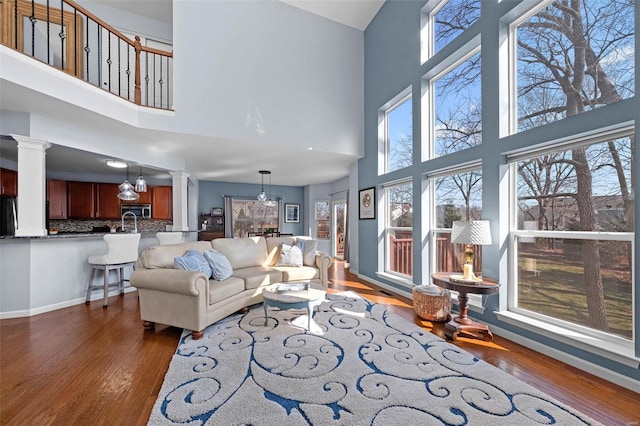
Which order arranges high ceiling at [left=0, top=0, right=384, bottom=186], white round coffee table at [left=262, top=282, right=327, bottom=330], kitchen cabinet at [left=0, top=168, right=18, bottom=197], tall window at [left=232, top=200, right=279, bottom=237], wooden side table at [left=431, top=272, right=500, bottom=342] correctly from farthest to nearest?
tall window at [left=232, top=200, right=279, bottom=237], kitchen cabinet at [left=0, top=168, right=18, bottom=197], high ceiling at [left=0, top=0, right=384, bottom=186], white round coffee table at [left=262, top=282, right=327, bottom=330], wooden side table at [left=431, top=272, right=500, bottom=342]

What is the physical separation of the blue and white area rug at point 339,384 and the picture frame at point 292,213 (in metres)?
6.51

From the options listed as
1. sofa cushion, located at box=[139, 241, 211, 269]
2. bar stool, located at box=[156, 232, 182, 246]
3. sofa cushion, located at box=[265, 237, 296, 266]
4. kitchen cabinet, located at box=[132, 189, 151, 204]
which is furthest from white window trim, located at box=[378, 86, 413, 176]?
kitchen cabinet, located at box=[132, 189, 151, 204]

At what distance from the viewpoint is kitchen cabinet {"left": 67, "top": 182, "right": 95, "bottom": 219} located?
245 inches

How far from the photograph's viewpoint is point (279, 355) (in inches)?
89.0

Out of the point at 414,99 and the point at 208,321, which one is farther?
the point at 414,99

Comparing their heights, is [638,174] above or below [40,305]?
above

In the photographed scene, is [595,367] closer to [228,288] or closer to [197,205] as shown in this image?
[228,288]

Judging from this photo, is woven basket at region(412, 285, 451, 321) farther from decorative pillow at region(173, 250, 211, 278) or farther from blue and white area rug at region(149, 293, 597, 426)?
decorative pillow at region(173, 250, 211, 278)

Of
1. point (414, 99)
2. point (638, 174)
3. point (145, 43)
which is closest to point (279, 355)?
point (638, 174)

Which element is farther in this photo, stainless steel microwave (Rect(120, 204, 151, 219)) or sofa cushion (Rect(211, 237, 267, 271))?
stainless steel microwave (Rect(120, 204, 151, 219))

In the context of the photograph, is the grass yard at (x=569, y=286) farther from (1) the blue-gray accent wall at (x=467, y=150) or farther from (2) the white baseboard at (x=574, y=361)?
(2) the white baseboard at (x=574, y=361)

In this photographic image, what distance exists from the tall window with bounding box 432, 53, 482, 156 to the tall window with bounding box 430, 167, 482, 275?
0.39 metres

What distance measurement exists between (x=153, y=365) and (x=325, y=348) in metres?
1.40

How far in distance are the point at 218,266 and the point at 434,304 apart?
101 inches
